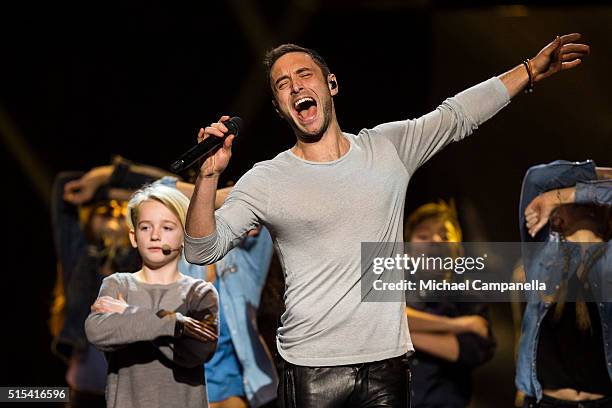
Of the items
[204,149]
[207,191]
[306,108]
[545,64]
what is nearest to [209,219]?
[207,191]

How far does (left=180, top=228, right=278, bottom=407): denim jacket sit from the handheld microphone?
1.07 metres

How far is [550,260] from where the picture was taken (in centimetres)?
314

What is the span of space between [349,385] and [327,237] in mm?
399

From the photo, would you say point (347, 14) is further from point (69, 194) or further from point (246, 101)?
point (69, 194)

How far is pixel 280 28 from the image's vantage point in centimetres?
472

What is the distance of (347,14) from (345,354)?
2.47 m

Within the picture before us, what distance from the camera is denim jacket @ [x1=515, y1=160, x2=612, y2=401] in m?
3.04

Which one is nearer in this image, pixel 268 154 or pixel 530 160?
pixel 530 160

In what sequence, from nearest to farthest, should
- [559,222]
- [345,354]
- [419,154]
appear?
1. [345,354]
2. [419,154]
3. [559,222]

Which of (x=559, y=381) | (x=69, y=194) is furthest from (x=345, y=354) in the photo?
(x=69, y=194)

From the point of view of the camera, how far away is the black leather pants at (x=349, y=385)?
7.98ft

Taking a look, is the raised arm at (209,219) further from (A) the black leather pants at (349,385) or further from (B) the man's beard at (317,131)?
(A) the black leather pants at (349,385)

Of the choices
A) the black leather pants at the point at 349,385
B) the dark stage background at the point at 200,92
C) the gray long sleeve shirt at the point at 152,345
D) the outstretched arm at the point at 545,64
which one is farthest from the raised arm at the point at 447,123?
the dark stage background at the point at 200,92

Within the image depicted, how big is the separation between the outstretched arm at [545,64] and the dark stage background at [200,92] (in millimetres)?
823
